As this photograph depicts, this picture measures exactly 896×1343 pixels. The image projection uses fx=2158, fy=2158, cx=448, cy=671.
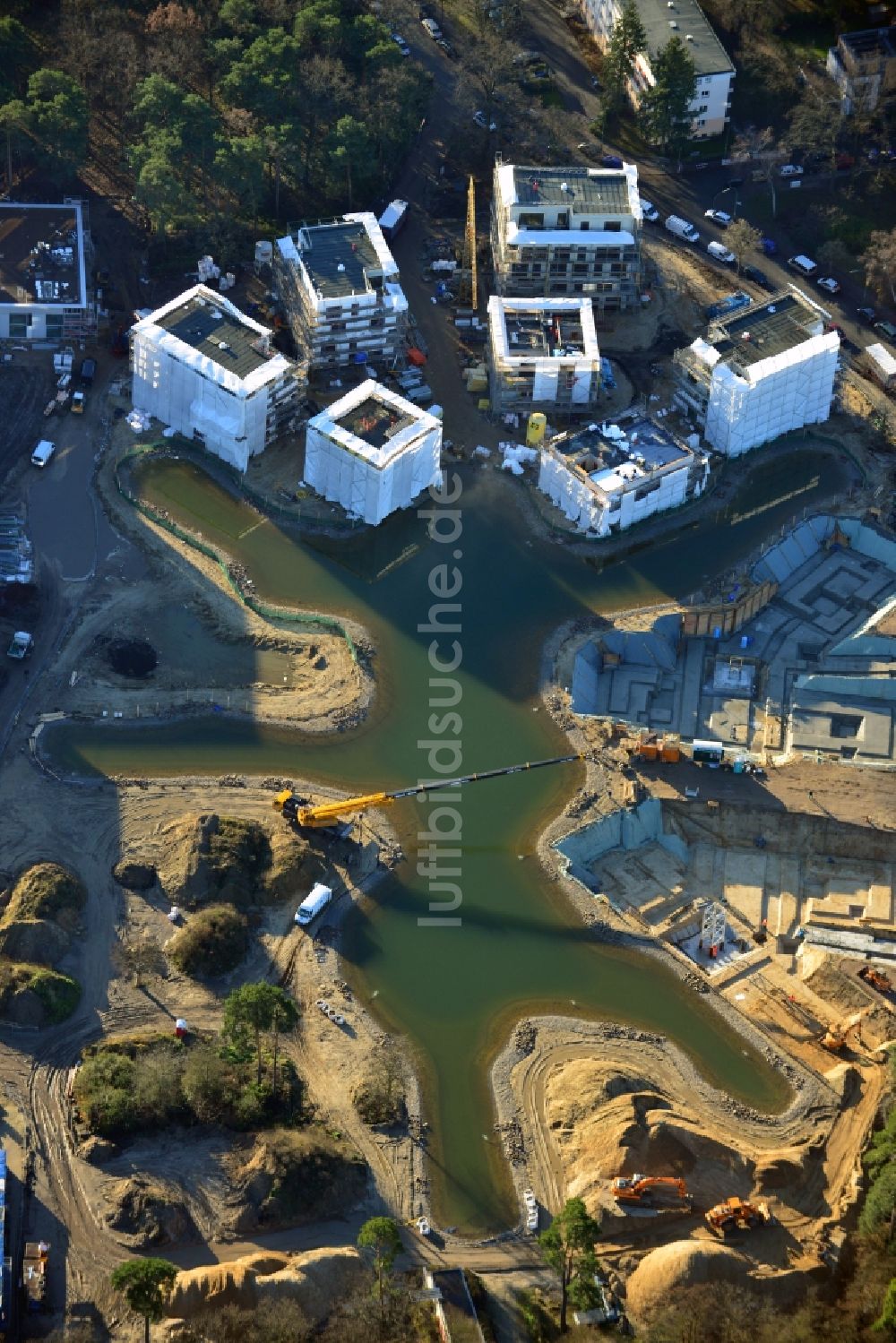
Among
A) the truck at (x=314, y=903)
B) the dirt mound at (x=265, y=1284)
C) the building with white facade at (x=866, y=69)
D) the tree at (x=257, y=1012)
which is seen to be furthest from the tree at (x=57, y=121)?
the dirt mound at (x=265, y=1284)

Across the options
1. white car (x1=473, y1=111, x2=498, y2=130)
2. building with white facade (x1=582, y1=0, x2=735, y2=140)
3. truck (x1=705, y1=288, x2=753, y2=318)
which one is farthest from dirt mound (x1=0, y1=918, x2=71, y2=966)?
building with white facade (x1=582, y1=0, x2=735, y2=140)

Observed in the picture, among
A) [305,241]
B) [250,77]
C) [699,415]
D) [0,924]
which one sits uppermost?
[250,77]

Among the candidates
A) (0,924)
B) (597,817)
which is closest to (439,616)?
(597,817)

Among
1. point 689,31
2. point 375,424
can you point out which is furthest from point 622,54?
point 375,424

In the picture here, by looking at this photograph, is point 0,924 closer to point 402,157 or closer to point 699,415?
point 699,415

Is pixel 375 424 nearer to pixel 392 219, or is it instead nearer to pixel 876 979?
pixel 392 219

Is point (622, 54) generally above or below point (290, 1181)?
above

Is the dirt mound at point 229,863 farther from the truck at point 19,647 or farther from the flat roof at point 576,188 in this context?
the flat roof at point 576,188

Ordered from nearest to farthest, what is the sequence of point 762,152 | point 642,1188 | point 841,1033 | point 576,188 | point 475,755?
1. point 642,1188
2. point 841,1033
3. point 475,755
4. point 576,188
5. point 762,152
